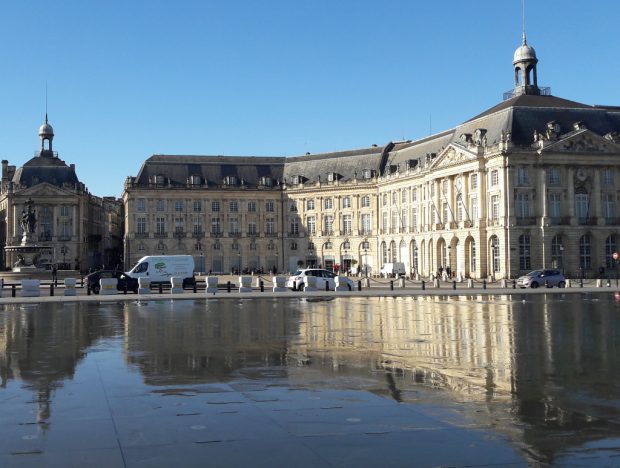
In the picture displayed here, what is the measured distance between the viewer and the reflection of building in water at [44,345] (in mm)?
12508

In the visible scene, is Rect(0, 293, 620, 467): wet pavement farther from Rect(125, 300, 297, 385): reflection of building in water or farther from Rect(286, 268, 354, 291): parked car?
Rect(286, 268, 354, 291): parked car

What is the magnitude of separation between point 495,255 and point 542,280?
902 inches

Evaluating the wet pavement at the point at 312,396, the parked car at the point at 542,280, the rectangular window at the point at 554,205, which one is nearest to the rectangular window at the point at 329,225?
the rectangular window at the point at 554,205

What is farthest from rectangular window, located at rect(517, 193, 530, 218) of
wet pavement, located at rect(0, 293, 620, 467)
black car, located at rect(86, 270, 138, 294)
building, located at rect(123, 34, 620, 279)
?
wet pavement, located at rect(0, 293, 620, 467)

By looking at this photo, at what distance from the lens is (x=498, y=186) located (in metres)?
78.6

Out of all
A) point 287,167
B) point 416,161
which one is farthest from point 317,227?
point 416,161

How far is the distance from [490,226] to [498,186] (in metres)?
4.49

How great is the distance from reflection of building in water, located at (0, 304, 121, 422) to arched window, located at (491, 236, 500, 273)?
56.2 meters

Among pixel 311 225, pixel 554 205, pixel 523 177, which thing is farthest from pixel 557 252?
pixel 311 225

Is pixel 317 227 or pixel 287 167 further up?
pixel 287 167

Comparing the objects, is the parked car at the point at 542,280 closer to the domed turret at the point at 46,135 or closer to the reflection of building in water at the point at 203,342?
the reflection of building in water at the point at 203,342

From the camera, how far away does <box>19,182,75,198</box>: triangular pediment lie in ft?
385

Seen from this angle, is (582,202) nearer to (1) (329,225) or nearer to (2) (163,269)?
(1) (329,225)

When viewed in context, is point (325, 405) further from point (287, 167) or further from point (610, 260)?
point (287, 167)
